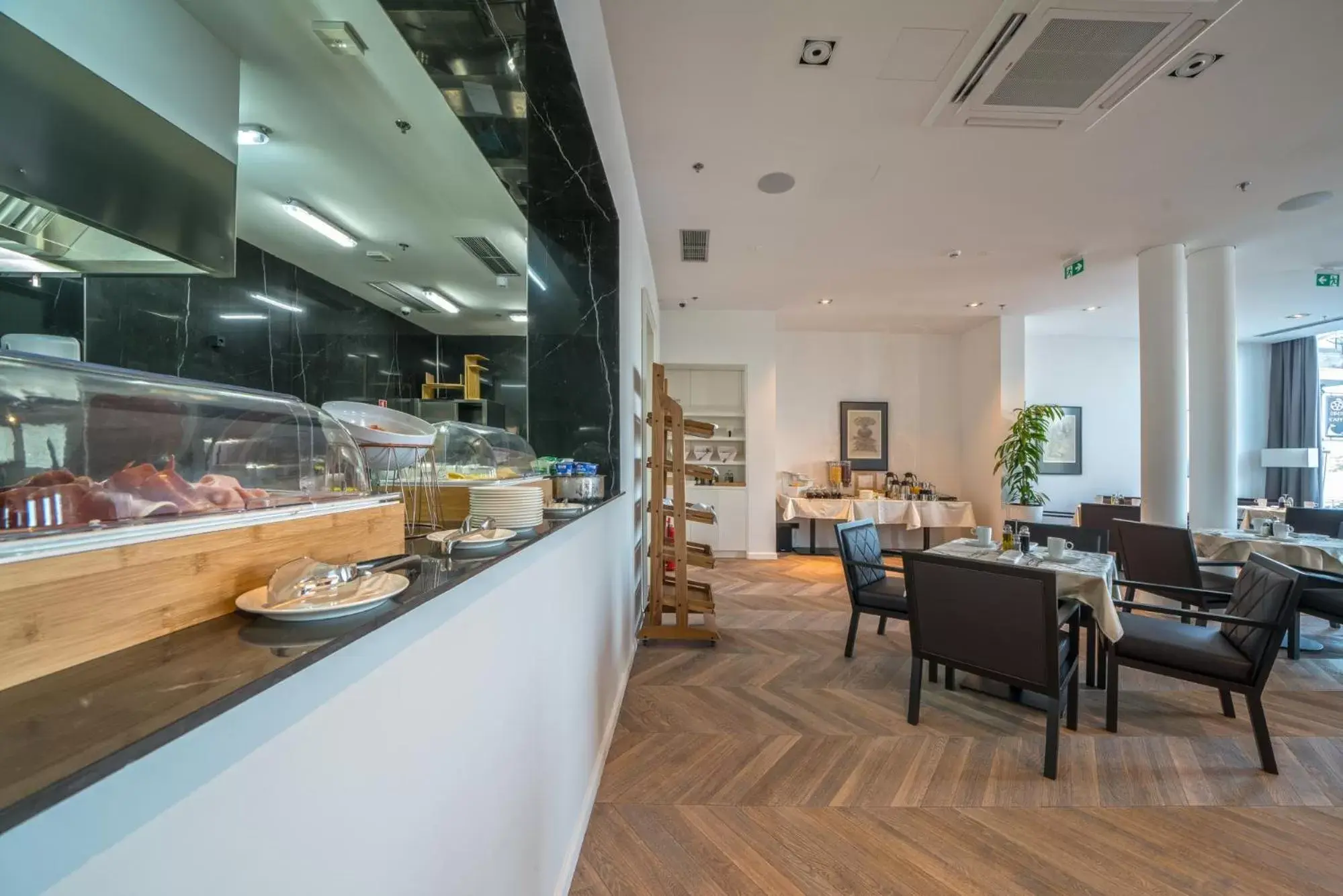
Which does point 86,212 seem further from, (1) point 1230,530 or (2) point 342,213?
(1) point 1230,530

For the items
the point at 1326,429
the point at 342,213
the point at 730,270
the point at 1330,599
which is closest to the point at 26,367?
the point at 342,213

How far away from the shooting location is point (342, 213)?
9.68 ft

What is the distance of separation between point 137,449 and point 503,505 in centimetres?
70

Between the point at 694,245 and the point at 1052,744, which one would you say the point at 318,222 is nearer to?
the point at 694,245

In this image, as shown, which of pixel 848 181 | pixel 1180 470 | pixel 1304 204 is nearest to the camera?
pixel 848 181

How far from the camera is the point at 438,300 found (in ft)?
12.3

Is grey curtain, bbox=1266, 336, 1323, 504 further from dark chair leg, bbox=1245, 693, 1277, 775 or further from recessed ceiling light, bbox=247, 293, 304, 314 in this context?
recessed ceiling light, bbox=247, 293, 304, 314

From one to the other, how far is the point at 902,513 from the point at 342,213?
250 inches

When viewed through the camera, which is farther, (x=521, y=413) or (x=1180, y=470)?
(x=1180, y=470)

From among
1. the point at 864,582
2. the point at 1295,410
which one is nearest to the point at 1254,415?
the point at 1295,410

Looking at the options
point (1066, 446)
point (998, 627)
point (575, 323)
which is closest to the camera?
point (998, 627)

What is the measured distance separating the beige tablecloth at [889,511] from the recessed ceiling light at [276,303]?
5304 mm

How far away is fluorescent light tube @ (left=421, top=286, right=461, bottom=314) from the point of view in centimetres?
370

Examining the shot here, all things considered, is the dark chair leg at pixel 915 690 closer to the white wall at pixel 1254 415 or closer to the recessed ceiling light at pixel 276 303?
the recessed ceiling light at pixel 276 303
